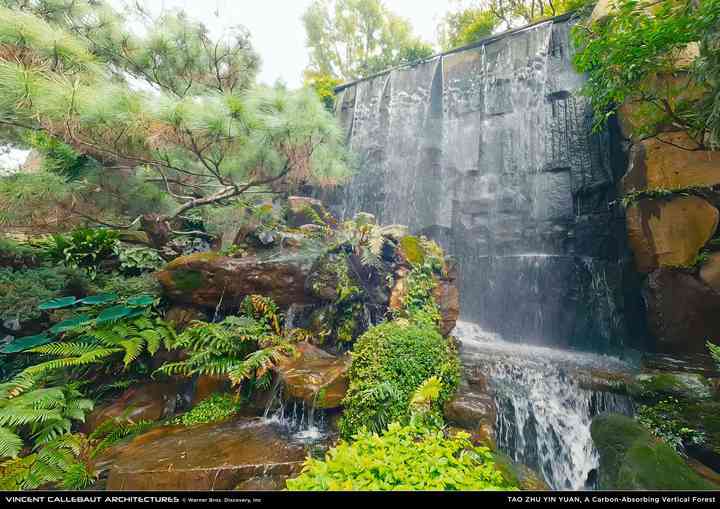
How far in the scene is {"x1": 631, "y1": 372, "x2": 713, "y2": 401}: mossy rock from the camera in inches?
153

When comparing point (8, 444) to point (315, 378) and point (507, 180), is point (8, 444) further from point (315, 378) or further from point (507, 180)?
point (507, 180)

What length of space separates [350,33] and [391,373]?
22.1 m

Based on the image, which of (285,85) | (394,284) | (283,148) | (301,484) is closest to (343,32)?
(285,85)

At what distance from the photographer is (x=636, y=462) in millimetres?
2674

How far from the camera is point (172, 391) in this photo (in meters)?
4.43

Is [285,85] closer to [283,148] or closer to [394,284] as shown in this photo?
[283,148]

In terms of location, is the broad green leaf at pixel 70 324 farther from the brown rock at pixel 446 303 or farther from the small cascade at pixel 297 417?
the brown rock at pixel 446 303

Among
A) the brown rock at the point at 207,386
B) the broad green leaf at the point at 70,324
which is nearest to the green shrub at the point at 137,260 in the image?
the broad green leaf at the point at 70,324

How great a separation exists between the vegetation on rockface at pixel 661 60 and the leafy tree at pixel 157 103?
15.3 feet

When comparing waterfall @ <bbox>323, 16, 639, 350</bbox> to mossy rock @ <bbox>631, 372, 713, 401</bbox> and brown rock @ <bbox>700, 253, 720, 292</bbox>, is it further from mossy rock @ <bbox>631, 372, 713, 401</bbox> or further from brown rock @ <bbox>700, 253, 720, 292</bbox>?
mossy rock @ <bbox>631, 372, 713, 401</bbox>

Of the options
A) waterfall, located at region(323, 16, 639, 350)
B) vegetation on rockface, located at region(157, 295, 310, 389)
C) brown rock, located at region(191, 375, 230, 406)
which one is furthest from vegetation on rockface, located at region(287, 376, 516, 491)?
waterfall, located at region(323, 16, 639, 350)

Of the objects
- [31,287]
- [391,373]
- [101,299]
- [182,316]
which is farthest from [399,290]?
[31,287]

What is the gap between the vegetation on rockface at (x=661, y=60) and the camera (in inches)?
150

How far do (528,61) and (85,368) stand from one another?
45.1 feet
